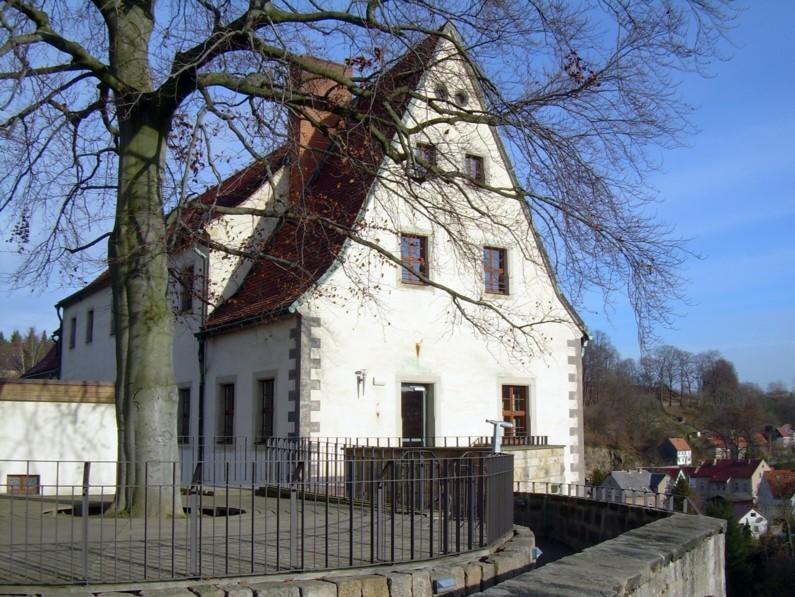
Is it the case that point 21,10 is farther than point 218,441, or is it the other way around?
point 218,441

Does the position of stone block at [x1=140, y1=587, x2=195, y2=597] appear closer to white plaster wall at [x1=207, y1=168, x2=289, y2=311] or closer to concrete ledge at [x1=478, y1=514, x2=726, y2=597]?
concrete ledge at [x1=478, y1=514, x2=726, y2=597]

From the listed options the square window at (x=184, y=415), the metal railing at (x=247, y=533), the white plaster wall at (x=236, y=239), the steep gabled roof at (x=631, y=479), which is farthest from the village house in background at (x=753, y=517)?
the metal railing at (x=247, y=533)

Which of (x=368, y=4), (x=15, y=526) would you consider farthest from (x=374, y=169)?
(x=15, y=526)

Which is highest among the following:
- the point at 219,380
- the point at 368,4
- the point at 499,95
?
the point at 368,4

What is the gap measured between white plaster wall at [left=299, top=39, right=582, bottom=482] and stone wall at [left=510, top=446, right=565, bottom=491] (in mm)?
1962

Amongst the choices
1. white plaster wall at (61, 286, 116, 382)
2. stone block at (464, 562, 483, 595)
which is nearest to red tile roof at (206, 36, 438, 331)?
stone block at (464, 562, 483, 595)

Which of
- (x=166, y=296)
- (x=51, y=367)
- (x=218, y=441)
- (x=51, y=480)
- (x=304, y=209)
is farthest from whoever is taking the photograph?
(x=51, y=367)

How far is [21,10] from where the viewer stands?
36.1ft

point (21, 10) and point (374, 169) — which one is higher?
point (21, 10)

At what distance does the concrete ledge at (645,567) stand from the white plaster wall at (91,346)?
835 inches

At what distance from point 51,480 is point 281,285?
6236mm

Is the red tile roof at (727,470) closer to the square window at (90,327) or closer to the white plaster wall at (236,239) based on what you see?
the square window at (90,327)

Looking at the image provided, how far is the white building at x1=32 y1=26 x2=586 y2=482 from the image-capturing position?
18703mm

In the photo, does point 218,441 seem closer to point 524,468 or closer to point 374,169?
point 524,468
